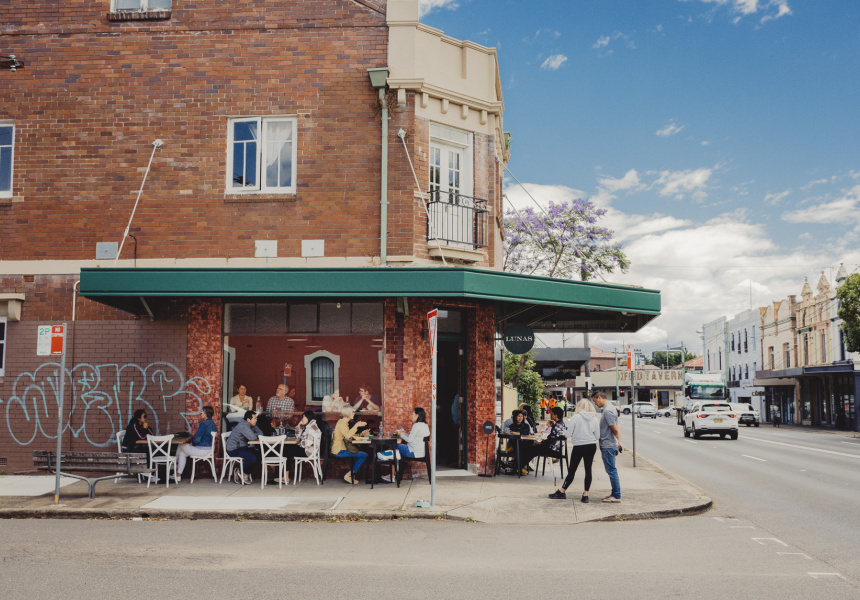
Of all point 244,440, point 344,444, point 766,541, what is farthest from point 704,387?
point 766,541

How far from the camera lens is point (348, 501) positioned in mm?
10953

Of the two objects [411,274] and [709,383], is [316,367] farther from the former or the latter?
[709,383]

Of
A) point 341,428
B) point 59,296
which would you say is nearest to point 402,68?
point 341,428

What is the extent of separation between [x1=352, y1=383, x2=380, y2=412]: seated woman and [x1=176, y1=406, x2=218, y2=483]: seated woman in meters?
2.45

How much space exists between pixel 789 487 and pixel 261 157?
1152 cm

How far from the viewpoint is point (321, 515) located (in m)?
10.0

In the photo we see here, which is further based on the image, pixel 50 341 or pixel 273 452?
pixel 273 452

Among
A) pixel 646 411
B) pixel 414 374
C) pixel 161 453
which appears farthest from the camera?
pixel 646 411

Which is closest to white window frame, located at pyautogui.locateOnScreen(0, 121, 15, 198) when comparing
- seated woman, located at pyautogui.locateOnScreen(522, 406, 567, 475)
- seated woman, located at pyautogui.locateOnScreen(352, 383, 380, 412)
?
seated woman, located at pyautogui.locateOnScreen(352, 383, 380, 412)

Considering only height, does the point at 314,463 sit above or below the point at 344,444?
below

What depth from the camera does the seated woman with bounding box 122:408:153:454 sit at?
12.3m

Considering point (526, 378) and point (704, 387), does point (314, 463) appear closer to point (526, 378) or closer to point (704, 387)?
point (526, 378)

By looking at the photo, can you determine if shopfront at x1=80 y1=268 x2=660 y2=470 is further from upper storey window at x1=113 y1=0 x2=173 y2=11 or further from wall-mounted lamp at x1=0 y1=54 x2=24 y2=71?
upper storey window at x1=113 y1=0 x2=173 y2=11

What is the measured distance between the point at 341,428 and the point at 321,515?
2648 mm
